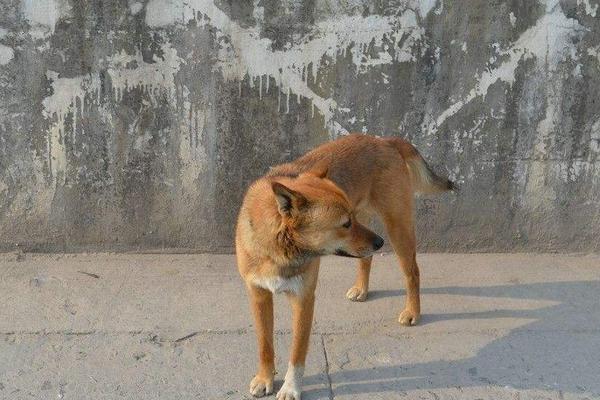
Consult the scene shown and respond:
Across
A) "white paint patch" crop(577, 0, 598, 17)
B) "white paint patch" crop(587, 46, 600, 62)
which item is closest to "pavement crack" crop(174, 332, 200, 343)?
"white paint patch" crop(587, 46, 600, 62)

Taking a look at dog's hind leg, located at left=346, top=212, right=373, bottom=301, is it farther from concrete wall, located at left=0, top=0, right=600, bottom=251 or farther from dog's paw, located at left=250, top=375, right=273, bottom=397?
dog's paw, located at left=250, top=375, right=273, bottom=397

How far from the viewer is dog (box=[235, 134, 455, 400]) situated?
3244 millimetres

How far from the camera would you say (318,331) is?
13.6 feet

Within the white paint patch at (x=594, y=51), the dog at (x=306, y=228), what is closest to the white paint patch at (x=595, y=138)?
the white paint patch at (x=594, y=51)

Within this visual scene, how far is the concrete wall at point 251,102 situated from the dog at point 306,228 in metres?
0.96

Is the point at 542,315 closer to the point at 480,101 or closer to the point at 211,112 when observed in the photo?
the point at 480,101

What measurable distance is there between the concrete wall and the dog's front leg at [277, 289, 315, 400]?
1822 millimetres

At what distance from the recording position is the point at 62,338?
3.96m

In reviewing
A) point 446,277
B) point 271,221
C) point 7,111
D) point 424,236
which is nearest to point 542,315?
point 446,277

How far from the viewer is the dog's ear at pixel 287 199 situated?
305 cm

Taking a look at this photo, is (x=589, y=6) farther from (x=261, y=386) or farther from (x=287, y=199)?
(x=261, y=386)

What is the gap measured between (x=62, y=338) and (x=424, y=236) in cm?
295

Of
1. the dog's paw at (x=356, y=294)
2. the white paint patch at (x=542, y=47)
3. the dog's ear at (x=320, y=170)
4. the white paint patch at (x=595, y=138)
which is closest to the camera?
the dog's ear at (x=320, y=170)

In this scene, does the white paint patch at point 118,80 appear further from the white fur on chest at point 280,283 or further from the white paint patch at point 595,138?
the white paint patch at point 595,138
